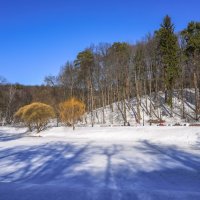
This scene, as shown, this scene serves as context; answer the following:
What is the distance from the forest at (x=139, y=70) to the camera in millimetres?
53531

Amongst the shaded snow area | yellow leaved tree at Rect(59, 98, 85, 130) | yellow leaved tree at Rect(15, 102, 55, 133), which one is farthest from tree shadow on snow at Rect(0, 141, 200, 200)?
yellow leaved tree at Rect(59, 98, 85, 130)

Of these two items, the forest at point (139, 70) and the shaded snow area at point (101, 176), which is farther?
the forest at point (139, 70)

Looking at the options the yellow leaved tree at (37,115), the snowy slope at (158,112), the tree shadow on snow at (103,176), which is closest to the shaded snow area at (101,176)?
the tree shadow on snow at (103,176)

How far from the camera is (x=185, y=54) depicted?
182 feet

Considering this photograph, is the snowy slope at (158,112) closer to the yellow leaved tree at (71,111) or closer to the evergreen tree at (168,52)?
the evergreen tree at (168,52)

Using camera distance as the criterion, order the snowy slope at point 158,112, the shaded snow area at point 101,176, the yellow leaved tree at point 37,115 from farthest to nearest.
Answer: the snowy slope at point 158,112 < the yellow leaved tree at point 37,115 < the shaded snow area at point 101,176

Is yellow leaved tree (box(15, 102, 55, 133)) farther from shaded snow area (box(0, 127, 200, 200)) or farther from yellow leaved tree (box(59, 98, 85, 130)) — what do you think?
shaded snow area (box(0, 127, 200, 200))

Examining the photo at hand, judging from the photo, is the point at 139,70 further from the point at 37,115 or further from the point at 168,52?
the point at 37,115

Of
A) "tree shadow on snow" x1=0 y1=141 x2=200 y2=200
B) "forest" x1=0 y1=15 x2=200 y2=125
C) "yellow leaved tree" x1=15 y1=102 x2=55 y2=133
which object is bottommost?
"tree shadow on snow" x1=0 y1=141 x2=200 y2=200

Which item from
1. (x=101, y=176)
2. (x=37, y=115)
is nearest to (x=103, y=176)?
(x=101, y=176)

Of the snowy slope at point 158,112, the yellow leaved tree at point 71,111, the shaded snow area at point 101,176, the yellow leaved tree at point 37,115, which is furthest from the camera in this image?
the yellow leaved tree at point 71,111

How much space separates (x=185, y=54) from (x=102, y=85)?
688 inches

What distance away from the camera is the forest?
53.5 meters

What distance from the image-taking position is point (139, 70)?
188 feet
